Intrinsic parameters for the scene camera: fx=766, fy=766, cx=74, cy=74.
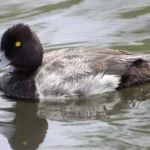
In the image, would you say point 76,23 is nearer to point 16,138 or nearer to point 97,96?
point 97,96

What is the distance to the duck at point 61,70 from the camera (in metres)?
9.02

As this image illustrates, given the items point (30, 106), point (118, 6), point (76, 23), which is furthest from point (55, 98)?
point (118, 6)

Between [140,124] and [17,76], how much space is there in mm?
2081

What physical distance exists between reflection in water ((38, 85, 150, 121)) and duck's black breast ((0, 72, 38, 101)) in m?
0.23

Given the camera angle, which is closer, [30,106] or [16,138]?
[16,138]

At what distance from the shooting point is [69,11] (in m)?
12.1

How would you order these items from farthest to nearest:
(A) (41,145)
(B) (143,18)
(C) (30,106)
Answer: (B) (143,18)
(C) (30,106)
(A) (41,145)

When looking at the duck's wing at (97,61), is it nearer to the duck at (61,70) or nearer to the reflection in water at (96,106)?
the duck at (61,70)

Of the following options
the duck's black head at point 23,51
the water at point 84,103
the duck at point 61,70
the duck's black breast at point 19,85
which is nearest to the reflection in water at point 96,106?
the water at point 84,103

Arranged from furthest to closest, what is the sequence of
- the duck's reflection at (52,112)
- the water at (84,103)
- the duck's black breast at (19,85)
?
the duck's black breast at (19,85) < the duck's reflection at (52,112) < the water at (84,103)

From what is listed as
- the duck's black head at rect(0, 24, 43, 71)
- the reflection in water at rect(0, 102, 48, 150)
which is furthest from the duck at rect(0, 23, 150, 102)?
the reflection in water at rect(0, 102, 48, 150)

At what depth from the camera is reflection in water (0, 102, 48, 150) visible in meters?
7.79

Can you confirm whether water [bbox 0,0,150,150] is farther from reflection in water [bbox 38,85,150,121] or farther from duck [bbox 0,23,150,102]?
duck [bbox 0,23,150,102]

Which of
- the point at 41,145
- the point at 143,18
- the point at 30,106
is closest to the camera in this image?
the point at 41,145
